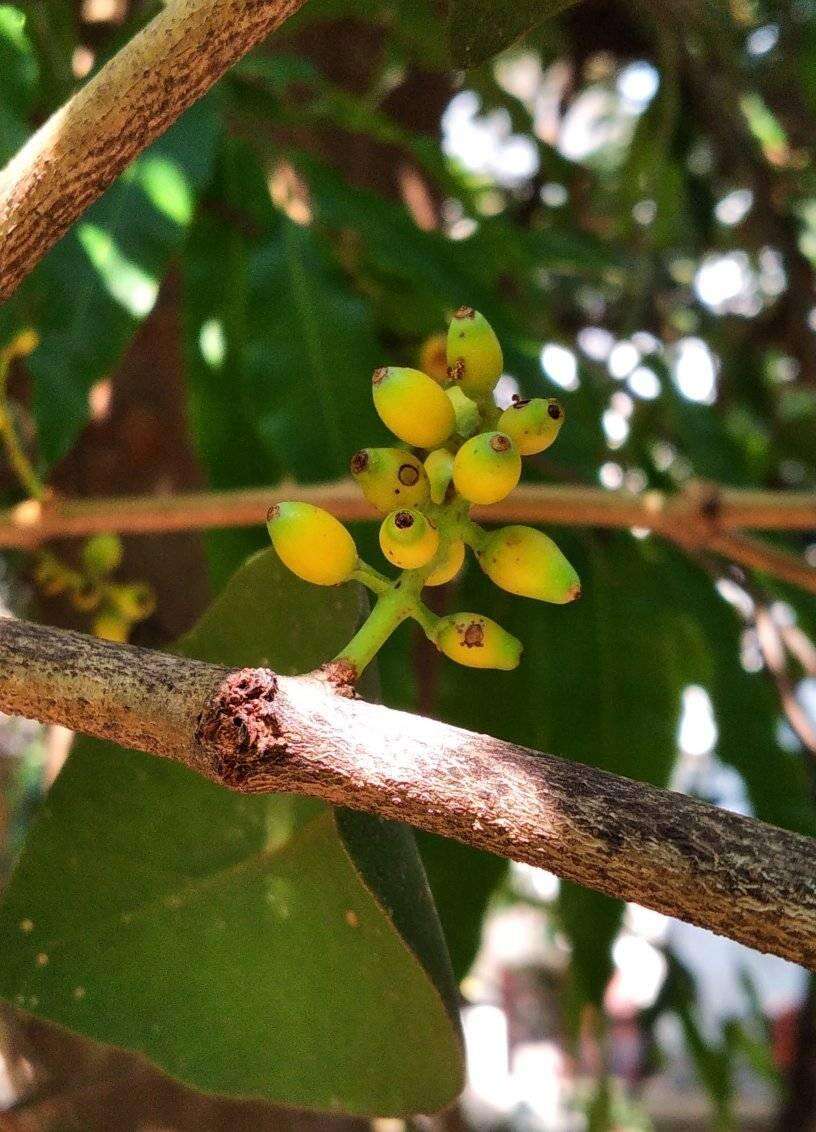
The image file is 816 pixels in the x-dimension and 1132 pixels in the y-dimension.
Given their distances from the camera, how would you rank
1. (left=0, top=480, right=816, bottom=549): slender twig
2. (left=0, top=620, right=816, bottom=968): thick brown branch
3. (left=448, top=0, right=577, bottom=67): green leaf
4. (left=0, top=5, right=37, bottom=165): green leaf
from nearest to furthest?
(left=0, top=620, right=816, bottom=968): thick brown branch < (left=448, top=0, right=577, bottom=67): green leaf < (left=0, top=5, right=37, bottom=165): green leaf < (left=0, top=480, right=816, bottom=549): slender twig

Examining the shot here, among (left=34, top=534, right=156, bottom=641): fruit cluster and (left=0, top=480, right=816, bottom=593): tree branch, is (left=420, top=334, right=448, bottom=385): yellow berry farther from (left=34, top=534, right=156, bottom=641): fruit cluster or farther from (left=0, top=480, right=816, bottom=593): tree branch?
(left=34, top=534, right=156, bottom=641): fruit cluster

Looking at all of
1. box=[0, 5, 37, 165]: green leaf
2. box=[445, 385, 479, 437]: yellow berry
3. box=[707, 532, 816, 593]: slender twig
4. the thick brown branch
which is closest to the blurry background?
box=[0, 5, 37, 165]: green leaf

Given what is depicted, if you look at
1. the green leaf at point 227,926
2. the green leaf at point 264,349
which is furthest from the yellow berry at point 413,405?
the green leaf at point 264,349

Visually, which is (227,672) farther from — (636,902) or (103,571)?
(103,571)

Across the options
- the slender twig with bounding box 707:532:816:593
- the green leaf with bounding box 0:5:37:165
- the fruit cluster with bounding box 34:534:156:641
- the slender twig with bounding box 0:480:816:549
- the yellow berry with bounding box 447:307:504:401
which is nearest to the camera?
the yellow berry with bounding box 447:307:504:401

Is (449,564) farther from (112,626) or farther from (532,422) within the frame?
(112,626)

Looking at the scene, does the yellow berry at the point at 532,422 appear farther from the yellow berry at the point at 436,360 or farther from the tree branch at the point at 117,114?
the yellow berry at the point at 436,360

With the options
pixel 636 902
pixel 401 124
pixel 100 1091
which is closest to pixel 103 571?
pixel 100 1091
